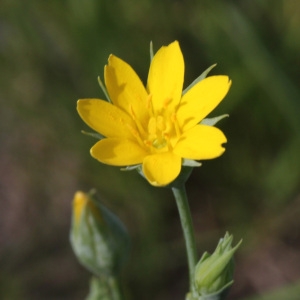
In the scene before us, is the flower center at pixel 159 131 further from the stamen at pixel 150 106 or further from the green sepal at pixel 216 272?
the green sepal at pixel 216 272

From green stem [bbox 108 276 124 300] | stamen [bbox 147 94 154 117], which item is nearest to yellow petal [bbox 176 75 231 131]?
stamen [bbox 147 94 154 117]

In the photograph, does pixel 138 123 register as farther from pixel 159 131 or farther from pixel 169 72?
pixel 169 72

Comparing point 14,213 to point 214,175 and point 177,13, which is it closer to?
point 214,175

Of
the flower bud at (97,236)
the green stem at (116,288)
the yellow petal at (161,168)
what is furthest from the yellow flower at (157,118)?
the green stem at (116,288)

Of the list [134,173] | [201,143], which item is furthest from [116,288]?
[134,173]

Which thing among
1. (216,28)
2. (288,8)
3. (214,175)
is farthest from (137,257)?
(288,8)
